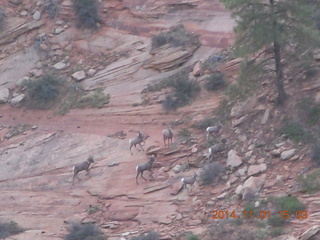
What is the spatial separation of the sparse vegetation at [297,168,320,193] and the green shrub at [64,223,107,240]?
235 inches

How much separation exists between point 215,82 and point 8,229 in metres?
9.02

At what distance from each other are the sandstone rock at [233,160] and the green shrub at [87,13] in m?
11.4

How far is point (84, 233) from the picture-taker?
31.9 m

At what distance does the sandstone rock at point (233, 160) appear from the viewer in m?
32.8

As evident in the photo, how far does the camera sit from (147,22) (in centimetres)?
4181

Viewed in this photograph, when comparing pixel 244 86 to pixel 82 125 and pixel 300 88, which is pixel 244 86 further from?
pixel 82 125

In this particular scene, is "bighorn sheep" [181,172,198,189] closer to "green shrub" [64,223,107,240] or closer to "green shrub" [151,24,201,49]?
"green shrub" [64,223,107,240]

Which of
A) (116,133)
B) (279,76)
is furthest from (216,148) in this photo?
(116,133)

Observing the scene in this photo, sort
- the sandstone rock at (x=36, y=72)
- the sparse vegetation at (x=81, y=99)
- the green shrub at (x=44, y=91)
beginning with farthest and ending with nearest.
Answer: the sandstone rock at (x=36, y=72), the green shrub at (x=44, y=91), the sparse vegetation at (x=81, y=99)

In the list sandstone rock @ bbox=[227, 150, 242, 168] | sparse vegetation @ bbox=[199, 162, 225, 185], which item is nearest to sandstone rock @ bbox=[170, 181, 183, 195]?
sparse vegetation @ bbox=[199, 162, 225, 185]

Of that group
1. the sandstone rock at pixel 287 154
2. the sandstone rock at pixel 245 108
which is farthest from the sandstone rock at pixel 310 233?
the sandstone rock at pixel 245 108

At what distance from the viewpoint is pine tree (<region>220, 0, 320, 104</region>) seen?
33.4 metres

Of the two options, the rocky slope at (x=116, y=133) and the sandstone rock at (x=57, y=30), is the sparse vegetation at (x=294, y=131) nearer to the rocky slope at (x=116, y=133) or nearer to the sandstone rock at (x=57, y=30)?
the rocky slope at (x=116, y=133)

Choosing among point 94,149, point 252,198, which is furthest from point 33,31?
point 252,198
